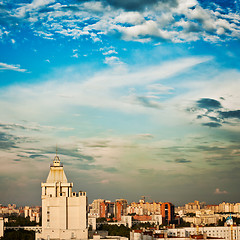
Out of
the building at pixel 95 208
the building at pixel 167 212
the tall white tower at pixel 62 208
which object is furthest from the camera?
the building at pixel 95 208

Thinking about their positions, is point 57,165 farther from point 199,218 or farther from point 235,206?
point 235,206

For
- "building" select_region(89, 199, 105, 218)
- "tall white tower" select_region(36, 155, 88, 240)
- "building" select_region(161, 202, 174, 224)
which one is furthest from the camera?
"building" select_region(89, 199, 105, 218)

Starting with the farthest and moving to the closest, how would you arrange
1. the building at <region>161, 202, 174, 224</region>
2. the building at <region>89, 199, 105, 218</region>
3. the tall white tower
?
the building at <region>89, 199, 105, 218</region> < the building at <region>161, 202, 174, 224</region> < the tall white tower

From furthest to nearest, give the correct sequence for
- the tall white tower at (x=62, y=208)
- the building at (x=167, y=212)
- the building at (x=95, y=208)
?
1. the building at (x=95, y=208)
2. the building at (x=167, y=212)
3. the tall white tower at (x=62, y=208)

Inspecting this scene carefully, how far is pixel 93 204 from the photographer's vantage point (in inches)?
7052

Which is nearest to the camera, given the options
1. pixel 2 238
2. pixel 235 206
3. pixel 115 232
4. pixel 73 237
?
pixel 73 237

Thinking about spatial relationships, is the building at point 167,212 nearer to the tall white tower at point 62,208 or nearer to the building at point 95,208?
the building at point 95,208

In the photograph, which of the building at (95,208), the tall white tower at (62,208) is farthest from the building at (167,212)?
the tall white tower at (62,208)

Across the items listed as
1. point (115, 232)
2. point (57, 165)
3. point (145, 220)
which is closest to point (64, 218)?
point (57, 165)

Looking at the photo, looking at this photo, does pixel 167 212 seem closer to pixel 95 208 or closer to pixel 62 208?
pixel 95 208

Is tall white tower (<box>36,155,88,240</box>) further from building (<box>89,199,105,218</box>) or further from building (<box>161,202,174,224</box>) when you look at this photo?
building (<box>89,199,105,218</box>)

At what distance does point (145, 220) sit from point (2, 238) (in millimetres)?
71203

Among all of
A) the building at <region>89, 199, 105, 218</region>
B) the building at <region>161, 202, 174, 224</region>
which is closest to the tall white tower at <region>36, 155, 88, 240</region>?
the building at <region>161, 202, 174, 224</region>

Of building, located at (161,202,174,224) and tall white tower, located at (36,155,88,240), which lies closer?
tall white tower, located at (36,155,88,240)
